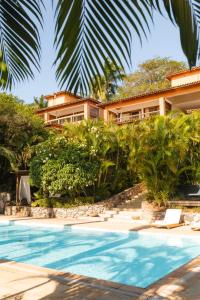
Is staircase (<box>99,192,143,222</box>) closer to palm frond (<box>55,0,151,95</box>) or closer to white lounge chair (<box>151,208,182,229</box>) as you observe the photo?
white lounge chair (<box>151,208,182,229</box>)

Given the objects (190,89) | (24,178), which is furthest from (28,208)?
(190,89)

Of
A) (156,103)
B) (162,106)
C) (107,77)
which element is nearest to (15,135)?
(162,106)

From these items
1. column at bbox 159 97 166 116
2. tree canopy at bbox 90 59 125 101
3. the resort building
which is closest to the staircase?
the resort building

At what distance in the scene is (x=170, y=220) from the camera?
483 inches

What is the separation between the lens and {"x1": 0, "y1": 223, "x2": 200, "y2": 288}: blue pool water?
7750 millimetres

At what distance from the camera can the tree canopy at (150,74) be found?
4138cm

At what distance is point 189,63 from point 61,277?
490 centimetres

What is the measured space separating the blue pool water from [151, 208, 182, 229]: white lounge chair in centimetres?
101

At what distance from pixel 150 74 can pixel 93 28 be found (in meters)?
43.4

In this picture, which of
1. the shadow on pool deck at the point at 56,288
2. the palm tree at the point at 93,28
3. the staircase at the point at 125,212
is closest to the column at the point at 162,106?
the staircase at the point at 125,212

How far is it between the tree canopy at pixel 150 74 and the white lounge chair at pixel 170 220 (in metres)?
29.8

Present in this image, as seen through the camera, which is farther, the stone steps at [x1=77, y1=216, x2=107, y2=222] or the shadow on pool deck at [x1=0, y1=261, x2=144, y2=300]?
the stone steps at [x1=77, y1=216, x2=107, y2=222]

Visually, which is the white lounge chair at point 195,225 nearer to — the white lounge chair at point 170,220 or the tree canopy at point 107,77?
the white lounge chair at point 170,220

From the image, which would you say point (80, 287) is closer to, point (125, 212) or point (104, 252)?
point (104, 252)
